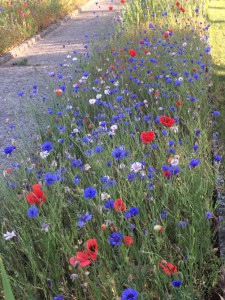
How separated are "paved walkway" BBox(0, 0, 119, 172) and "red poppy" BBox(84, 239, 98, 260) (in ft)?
5.15

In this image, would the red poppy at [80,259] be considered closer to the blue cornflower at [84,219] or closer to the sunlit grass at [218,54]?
the blue cornflower at [84,219]

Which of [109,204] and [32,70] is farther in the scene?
[32,70]

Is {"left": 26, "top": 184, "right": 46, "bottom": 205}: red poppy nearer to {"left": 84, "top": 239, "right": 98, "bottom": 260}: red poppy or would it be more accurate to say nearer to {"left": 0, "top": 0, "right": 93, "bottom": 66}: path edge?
{"left": 84, "top": 239, "right": 98, "bottom": 260}: red poppy

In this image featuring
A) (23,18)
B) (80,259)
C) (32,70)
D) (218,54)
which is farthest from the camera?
(23,18)

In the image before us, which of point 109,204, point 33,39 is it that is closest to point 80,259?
point 109,204

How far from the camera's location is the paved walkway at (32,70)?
4.29 meters

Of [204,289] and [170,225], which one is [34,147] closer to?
[170,225]

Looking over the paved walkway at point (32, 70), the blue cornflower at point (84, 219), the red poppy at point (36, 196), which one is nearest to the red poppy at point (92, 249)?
the blue cornflower at point (84, 219)

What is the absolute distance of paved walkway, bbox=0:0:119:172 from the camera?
4.29m

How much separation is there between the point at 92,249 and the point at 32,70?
209 inches

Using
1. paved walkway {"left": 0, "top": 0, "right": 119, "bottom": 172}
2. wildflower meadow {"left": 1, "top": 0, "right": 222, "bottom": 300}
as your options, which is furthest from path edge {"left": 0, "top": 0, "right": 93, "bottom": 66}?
wildflower meadow {"left": 1, "top": 0, "right": 222, "bottom": 300}

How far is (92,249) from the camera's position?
1677 mm

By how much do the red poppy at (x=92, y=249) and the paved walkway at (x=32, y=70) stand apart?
61.8 inches

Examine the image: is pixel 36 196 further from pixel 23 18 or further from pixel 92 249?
pixel 23 18
